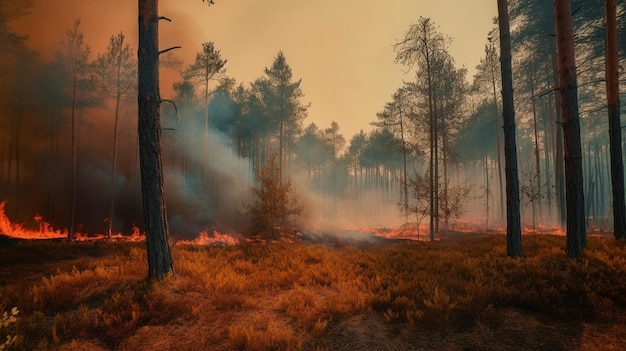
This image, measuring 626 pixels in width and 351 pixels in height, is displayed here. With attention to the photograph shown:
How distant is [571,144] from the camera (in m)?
7.86

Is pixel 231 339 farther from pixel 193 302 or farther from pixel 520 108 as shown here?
pixel 520 108

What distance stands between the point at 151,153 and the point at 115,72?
21.1 meters

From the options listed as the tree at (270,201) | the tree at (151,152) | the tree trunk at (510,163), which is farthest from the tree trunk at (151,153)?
the tree at (270,201)

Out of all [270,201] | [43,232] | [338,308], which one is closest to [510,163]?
[338,308]

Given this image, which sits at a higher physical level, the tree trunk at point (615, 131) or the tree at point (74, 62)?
the tree at point (74, 62)

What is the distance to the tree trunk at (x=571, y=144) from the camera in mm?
7770

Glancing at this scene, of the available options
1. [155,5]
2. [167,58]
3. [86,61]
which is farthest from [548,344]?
[167,58]

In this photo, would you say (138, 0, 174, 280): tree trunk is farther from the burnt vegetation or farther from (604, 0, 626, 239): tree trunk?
(604, 0, 626, 239): tree trunk

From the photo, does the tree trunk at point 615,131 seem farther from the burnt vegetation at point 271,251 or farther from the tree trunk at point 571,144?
the tree trunk at point 571,144

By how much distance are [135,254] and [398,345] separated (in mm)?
8746

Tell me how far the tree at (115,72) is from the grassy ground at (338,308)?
54.3 ft

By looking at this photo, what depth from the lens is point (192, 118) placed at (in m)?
33.2

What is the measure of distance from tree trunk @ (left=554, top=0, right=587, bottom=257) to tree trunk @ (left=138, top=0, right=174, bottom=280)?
10.5 metres

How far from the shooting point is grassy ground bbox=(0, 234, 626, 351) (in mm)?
4695
